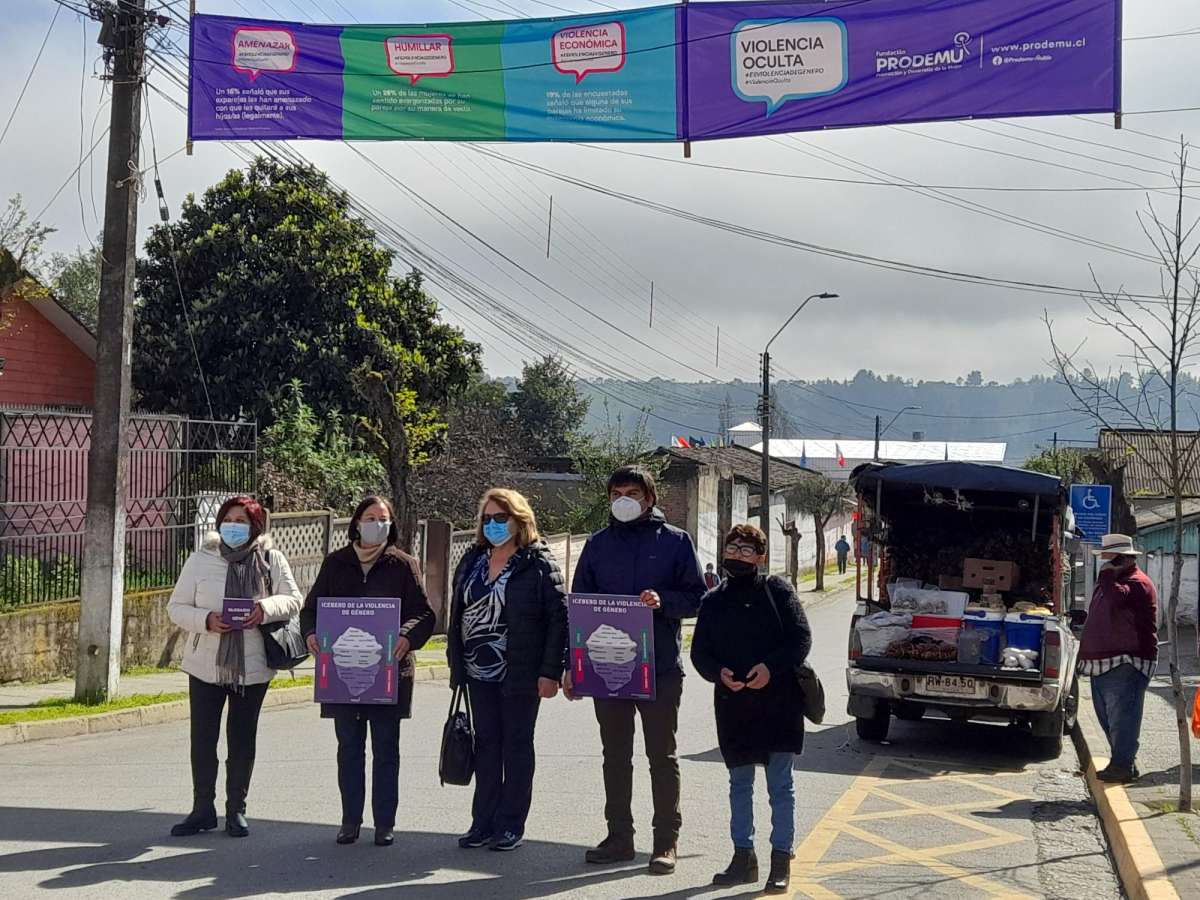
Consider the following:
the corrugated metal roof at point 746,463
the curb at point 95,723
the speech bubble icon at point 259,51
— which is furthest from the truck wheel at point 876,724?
the corrugated metal roof at point 746,463

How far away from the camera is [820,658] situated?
73.3ft

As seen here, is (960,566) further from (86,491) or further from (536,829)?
(86,491)

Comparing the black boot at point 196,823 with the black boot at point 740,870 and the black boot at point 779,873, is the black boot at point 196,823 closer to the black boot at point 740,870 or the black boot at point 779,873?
the black boot at point 740,870

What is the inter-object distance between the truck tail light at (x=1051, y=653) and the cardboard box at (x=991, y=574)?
2702 mm

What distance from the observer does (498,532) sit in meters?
7.20

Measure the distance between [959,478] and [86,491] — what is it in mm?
9280

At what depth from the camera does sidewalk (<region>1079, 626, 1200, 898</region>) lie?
23.6 feet

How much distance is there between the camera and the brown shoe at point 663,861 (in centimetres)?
693

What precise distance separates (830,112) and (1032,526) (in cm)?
546

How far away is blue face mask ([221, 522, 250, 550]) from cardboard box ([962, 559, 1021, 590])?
31.2 ft

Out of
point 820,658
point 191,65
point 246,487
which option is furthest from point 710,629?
point 820,658

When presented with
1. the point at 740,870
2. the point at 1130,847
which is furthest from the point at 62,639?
the point at 1130,847

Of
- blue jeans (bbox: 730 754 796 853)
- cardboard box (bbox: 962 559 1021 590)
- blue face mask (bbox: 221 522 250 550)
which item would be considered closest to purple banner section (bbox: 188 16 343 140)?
blue face mask (bbox: 221 522 250 550)

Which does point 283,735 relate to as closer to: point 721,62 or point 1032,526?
point 721,62
